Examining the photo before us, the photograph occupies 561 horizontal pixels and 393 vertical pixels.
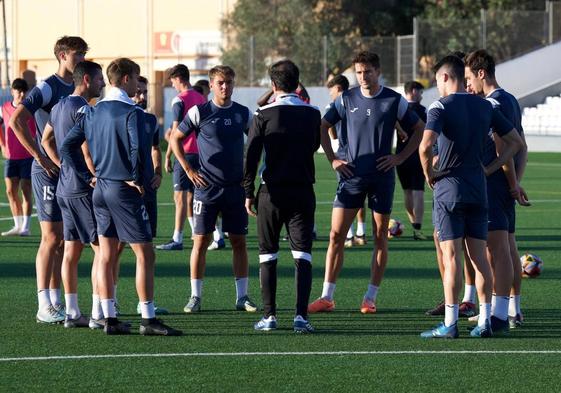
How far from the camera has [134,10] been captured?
5875 cm

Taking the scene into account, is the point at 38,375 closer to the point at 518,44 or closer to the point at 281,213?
the point at 281,213

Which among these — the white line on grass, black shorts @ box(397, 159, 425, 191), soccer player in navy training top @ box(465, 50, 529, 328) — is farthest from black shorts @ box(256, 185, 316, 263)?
black shorts @ box(397, 159, 425, 191)

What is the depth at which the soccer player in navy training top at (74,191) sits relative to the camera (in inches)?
390

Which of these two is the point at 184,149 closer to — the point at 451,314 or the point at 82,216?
the point at 82,216

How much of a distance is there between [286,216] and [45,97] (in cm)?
233

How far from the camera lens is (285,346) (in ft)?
30.4

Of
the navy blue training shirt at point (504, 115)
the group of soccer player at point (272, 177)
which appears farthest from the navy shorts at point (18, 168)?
the navy blue training shirt at point (504, 115)

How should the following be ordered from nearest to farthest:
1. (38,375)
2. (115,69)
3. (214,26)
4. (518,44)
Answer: (38,375), (115,69), (518,44), (214,26)

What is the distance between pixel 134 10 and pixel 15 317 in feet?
162

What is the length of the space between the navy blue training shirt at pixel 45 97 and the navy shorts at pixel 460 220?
3350 millimetres

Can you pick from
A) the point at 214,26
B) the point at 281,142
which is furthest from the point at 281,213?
the point at 214,26

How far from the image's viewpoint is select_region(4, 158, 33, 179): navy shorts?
17844 mm

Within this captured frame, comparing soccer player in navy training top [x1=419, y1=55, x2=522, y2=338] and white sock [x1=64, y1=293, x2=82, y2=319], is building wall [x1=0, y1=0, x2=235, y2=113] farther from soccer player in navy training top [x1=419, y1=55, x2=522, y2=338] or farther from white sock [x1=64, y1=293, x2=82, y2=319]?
soccer player in navy training top [x1=419, y1=55, x2=522, y2=338]

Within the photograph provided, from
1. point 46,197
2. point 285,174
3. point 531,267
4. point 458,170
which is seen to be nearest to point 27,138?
point 46,197
